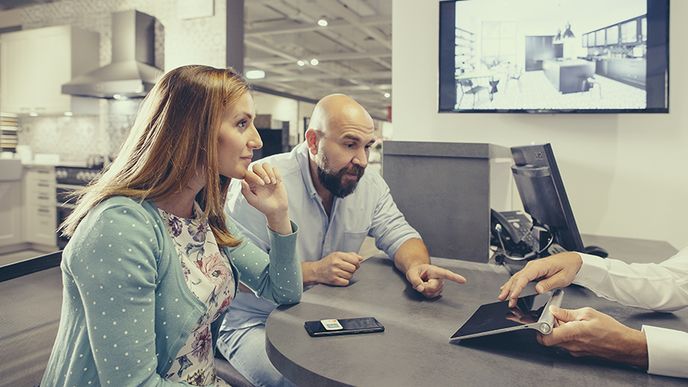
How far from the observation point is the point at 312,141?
1866mm

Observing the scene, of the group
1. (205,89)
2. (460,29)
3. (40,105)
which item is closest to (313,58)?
(40,105)

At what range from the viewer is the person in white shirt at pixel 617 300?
82 cm

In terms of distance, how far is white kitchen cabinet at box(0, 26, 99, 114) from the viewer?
605 cm

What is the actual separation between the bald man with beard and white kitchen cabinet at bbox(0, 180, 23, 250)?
519 cm

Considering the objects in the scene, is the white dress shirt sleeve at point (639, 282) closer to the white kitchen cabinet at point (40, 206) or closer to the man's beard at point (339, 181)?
the man's beard at point (339, 181)

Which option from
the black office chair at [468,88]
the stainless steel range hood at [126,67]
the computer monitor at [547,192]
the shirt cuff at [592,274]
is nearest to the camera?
the shirt cuff at [592,274]

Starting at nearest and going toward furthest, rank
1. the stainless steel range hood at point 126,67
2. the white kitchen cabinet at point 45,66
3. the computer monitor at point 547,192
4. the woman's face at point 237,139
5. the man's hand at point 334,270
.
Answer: the woman's face at point 237,139 → the man's hand at point 334,270 → the computer monitor at point 547,192 → the stainless steel range hood at point 126,67 → the white kitchen cabinet at point 45,66

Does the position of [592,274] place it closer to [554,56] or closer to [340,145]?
[340,145]

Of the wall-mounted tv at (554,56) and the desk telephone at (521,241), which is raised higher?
the wall-mounted tv at (554,56)

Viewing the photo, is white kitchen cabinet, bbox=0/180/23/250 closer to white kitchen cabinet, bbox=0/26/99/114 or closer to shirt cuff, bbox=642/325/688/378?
white kitchen cabinet, bbox=0/26/99/114

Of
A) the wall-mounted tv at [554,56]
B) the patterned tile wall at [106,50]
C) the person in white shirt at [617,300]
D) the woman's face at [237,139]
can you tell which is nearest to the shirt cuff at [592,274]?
the person in white shirt at [617,300]

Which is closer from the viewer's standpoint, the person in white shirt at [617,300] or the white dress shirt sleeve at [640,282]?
the person in white shirt at [617,300]

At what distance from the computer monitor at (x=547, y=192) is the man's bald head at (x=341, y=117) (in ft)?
1.72

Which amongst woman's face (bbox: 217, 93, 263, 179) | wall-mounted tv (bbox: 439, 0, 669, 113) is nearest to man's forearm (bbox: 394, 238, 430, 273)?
woman's face (bbox: 217, 93, 263, 179)
